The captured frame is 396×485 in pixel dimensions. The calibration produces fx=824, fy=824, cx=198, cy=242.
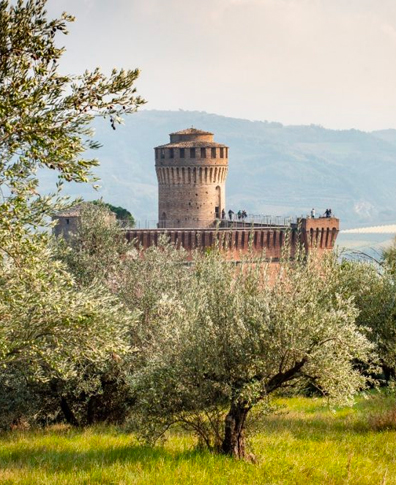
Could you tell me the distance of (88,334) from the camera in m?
12.6

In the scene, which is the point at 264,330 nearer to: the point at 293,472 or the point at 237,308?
the point at 237,308

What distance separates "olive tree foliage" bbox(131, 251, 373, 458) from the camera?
39.1ft

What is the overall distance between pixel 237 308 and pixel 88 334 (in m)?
2.34

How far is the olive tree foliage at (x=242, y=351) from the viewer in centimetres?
1191

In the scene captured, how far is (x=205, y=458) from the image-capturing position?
A: 489 inches

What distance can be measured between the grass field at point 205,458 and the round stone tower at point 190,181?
56020 millimetres

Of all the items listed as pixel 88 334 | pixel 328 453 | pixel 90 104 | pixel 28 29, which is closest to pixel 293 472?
pixel 328 453

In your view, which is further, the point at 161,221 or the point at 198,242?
the point at 161,221

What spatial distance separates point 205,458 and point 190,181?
61.3m

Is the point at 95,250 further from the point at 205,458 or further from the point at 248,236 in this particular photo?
the point at 248,236

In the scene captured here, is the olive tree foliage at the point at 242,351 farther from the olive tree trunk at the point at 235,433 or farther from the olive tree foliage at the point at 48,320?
the olive tree foliage at the point at 48,320

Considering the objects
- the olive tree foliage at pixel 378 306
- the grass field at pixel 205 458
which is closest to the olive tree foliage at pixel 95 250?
the grass field at pixel 205 458

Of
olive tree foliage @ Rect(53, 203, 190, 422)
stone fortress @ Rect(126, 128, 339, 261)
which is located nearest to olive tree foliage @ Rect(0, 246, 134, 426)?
olive tree foliage @ Rect(53, 203, 190, 422)

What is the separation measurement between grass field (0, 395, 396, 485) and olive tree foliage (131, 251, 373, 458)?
0.61m
